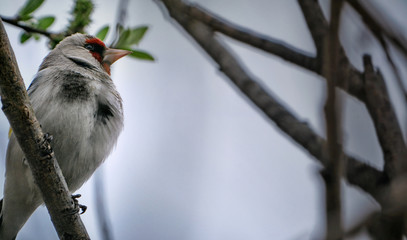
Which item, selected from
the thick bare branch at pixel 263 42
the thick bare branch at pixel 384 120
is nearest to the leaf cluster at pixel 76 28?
the thick bare branch at pixel 263 42

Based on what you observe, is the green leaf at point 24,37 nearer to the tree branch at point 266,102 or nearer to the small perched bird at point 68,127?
the small perched bird at point 68,127

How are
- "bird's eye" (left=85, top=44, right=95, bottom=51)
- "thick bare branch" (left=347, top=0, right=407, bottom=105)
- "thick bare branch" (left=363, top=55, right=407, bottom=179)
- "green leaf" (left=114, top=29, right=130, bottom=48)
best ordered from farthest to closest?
"bird's eye" (left=85, top=44, right=95, bottom=51) → "green leaf" (left=114, top=29, right=130, bottom=48) → "thick bare branch" (left=363, top=55, right=407, bottom=179) → "thick bare branch" (left=347, top=0, right=407, bottom=105)

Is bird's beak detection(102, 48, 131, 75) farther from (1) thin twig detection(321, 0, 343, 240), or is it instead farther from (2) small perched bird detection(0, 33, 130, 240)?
(1) thin twig detection(321, 0, 343, 240)

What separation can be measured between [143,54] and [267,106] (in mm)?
2298

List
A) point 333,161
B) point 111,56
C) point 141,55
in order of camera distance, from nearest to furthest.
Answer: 1. point 333,161
2. point 141,55
3. point 111,56

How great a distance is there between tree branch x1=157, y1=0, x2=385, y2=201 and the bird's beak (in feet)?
6.11

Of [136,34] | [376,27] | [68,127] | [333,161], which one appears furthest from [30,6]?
[333,161]

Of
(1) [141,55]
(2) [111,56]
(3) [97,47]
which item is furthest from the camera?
(3) [97,47]

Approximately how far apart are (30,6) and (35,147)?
1372 mm

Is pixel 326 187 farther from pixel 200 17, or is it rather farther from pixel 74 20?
pixel 74 20

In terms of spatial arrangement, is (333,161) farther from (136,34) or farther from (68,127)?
(136,34)

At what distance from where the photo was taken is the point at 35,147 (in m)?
3.19

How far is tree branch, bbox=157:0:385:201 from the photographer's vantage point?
2066mm

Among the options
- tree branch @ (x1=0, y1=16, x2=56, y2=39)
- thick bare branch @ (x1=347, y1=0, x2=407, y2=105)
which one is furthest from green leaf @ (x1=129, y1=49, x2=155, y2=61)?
thick bare branch @ (x1=347, y1=0, x2=407, y2=105)
